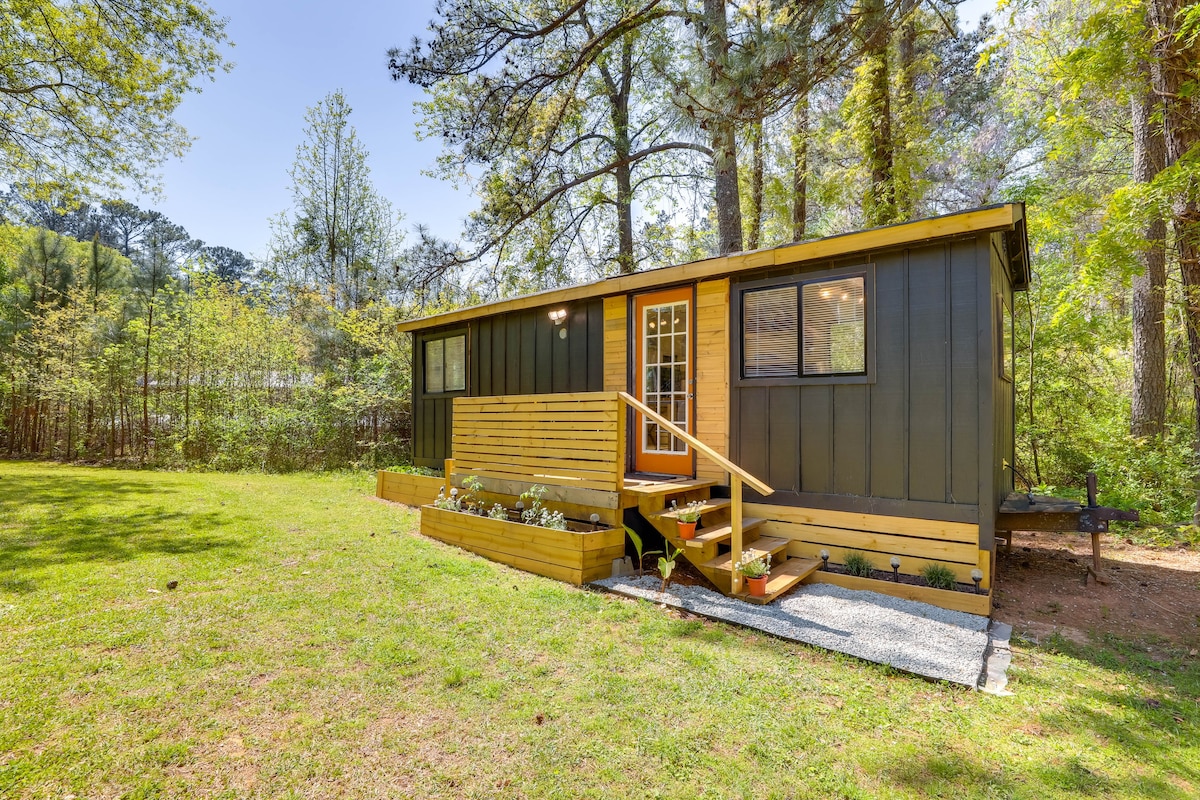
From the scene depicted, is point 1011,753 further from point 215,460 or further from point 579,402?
point 215,460

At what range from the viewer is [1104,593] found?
4.12 m

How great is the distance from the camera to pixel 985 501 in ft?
12.3

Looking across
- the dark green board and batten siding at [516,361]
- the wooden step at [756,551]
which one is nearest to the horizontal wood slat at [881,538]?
the wooden step at [756,551]

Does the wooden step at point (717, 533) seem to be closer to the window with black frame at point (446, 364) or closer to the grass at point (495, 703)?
the grass at point (495, 703)

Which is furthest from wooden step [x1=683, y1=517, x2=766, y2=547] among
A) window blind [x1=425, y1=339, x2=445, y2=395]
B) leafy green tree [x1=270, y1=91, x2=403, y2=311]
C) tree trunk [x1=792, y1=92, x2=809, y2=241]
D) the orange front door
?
leafy green tree [x1=270, y1=91, x2=403, y2=311]

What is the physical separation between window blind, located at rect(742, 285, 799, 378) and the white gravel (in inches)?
74.2

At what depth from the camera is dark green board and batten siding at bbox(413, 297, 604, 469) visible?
6277 mm

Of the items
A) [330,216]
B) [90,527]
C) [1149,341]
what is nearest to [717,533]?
[90,527]

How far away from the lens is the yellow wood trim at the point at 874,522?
384 cm

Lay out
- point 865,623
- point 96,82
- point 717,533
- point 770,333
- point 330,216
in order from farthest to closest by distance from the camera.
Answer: point 330,216, point 96,82, point 770,333, point 717,533, point 865,623

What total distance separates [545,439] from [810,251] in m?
2.91

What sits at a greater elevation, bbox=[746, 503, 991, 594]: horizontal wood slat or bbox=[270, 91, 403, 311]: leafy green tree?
bbox=[270, 91, 403, 311]: leafy green tree

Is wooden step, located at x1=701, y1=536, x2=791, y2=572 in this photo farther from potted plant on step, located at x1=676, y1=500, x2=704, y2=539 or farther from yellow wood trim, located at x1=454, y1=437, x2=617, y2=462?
yellow wood trim, located at x1=454, y1=437, x2=617, y2=462

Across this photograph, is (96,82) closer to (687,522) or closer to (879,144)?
(687,522)
